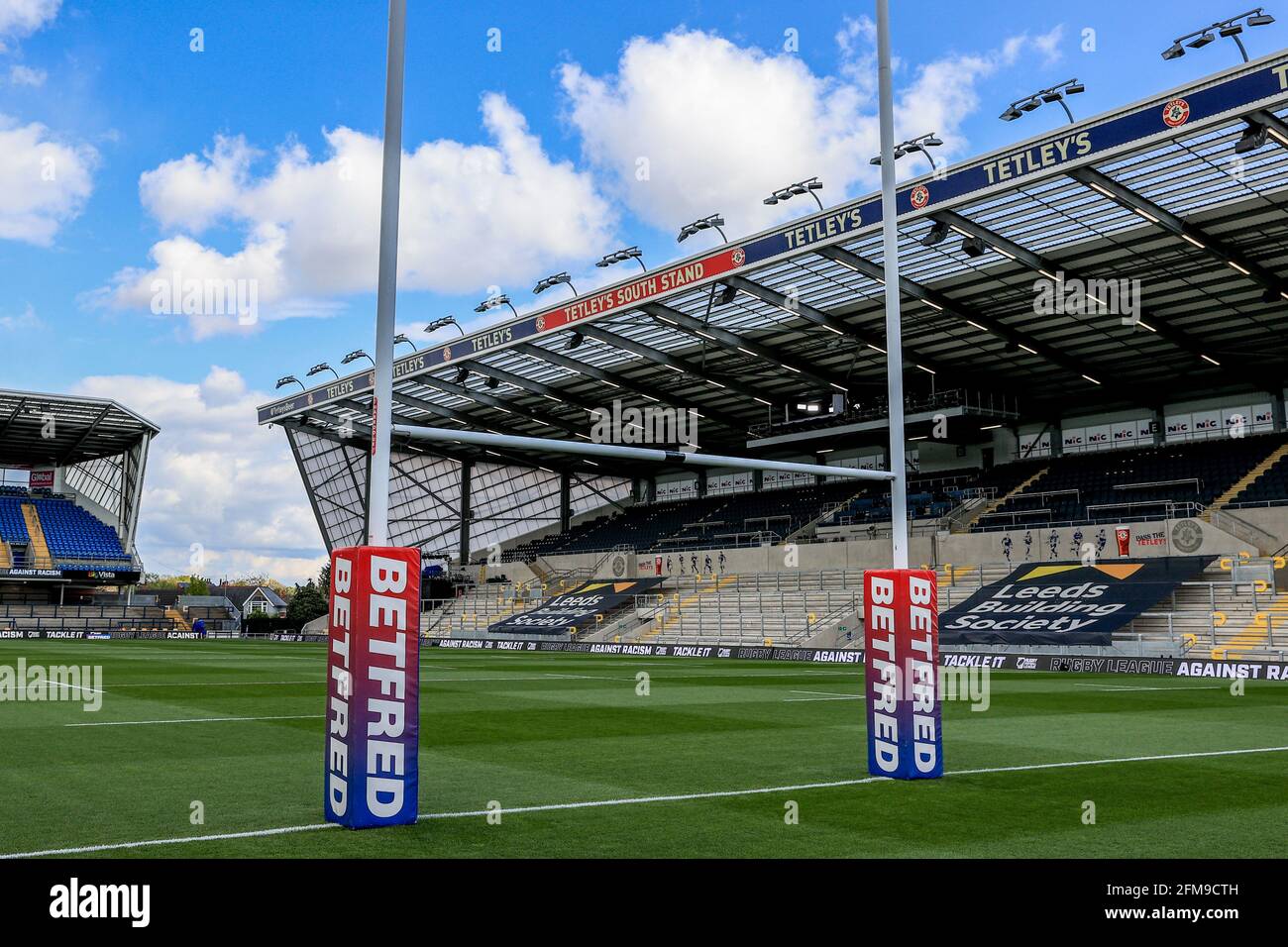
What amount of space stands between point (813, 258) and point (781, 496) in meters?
25.7

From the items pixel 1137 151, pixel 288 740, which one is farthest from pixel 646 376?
pixel 288 740

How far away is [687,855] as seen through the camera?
6.11 meters

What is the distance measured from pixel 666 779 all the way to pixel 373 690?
3.25 meters

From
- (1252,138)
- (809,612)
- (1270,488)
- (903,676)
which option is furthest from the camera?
(809,612)

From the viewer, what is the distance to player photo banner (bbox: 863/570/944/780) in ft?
29.2

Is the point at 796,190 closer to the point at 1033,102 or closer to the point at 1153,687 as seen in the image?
the point at 1033,102

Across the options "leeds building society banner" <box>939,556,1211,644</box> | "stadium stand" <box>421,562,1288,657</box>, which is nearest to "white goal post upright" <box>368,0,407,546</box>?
"stadium stand" <box>421,562,1288,657</box>

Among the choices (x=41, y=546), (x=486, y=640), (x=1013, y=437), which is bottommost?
(x=486, y=640)

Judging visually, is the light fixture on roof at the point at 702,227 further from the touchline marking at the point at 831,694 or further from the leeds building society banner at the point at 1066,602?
the touchline marking at the point at 831,694

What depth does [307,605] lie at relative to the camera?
69.4 m

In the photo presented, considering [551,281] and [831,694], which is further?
[551,281]

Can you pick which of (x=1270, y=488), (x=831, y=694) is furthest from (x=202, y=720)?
(x=1270, y=488)

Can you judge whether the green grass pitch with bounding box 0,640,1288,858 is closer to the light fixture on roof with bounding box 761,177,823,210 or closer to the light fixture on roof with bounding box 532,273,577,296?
the light fixture on roof with bounding box 761,177,823,210
